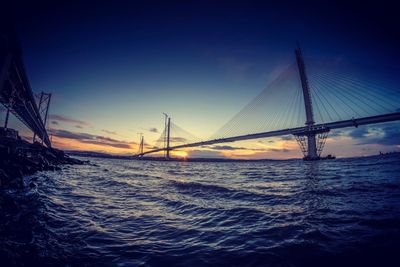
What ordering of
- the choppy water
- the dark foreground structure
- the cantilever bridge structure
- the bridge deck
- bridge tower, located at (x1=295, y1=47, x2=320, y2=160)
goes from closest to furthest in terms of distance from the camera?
1. the choppy water
2. the dark foreground structure
3. the cantilever bridge structure
4. the bridge deck
5. bridge tower, located at (x1=295, y1=47, x2=320, y2=160)

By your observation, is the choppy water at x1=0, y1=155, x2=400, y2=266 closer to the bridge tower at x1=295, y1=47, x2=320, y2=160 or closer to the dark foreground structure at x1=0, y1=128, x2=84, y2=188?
the dark foreground structure at x1=0, y1=128, x2=84, y2=188

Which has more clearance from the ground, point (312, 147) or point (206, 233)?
point (312, 147)

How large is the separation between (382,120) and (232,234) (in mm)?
45526

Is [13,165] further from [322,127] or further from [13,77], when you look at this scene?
[322,127]

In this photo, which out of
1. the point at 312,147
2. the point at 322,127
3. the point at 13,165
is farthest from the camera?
the point at 312,147

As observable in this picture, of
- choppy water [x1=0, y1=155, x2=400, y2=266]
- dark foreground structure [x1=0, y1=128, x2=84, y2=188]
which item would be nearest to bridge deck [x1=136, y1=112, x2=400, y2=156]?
choppy water [x1=0, y1=155, x2=400, y2=266]

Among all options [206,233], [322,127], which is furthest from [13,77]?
[322,127]

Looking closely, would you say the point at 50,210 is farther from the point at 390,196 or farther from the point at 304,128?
the point at 304,128

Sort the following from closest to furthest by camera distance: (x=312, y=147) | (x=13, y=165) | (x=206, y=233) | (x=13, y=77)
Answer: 1. (x=206, y=233)
2. (x=13, y=165)
3. (x=13, y=77)
4. (x=312, y=147)

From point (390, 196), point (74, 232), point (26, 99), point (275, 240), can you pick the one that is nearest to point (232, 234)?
point (275, 240)

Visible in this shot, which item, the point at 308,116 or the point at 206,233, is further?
the point at 308,116

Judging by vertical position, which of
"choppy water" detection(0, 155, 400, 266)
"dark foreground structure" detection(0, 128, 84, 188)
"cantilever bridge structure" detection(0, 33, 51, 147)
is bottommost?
"choppy water" detection(0, 155, 400, 266)

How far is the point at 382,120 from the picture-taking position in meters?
35.4

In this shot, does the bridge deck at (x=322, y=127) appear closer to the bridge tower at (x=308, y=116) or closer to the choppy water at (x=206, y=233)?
the bridge tower at (x=308, y=116)
